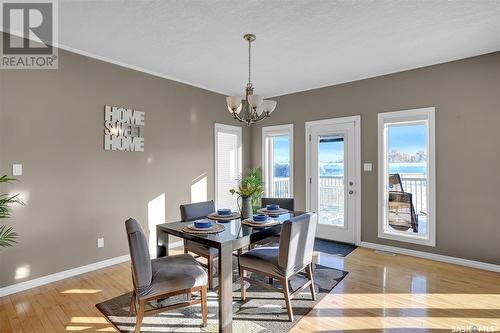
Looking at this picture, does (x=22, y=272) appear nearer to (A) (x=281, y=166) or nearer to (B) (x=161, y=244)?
(B) (x=161, y=244)

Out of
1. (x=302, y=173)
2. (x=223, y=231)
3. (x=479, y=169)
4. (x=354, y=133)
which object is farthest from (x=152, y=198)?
(x=479, y=169)

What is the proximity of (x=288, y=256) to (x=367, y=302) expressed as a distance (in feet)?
3.46

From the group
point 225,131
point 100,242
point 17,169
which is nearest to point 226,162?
point 225,131

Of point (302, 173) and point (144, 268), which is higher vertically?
point (302, 173)

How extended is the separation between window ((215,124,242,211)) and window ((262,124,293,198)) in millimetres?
555

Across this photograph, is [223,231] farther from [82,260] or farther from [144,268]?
[82,260]

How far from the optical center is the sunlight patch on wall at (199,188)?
477 centimetres

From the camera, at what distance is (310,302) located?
106 inches

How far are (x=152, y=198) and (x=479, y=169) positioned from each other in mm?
4439

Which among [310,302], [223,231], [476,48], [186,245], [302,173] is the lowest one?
[310,302]

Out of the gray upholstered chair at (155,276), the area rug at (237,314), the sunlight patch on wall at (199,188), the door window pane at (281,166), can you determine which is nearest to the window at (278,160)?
the door window pane at (281,166)

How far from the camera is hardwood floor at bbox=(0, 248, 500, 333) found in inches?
91.1

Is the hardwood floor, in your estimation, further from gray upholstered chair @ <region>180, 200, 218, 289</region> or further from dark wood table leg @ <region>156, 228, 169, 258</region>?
gray upholstered chair @ <region>180, 200, 218, 289</region>

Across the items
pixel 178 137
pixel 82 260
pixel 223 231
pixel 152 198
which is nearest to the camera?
pixel 223 231
